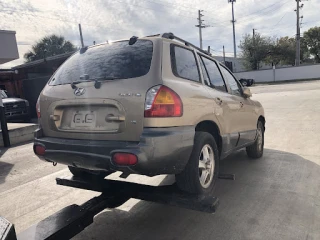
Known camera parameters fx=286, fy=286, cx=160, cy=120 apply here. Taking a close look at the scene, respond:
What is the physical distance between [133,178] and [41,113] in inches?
77.5

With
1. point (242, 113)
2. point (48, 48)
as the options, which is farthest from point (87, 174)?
point (48, 48)

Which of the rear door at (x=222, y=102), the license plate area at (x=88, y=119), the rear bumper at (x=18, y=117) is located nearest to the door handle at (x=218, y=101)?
the rear door at (x=222, y=102)

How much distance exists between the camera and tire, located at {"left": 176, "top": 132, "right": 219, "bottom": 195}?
291 cm

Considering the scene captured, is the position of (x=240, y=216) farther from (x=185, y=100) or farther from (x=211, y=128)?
(x=185, y=100)

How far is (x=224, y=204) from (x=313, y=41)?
202 feet

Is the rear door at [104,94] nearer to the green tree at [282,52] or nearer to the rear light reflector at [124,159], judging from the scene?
the rear light reflector at [124,159]

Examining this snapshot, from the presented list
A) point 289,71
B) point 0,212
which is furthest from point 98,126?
point 289,71

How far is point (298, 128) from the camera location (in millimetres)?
8008

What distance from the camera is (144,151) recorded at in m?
2.49

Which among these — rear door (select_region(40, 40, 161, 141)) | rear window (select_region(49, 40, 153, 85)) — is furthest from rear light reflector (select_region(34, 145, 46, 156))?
rear window (select_region(49, 40, 153, 85))

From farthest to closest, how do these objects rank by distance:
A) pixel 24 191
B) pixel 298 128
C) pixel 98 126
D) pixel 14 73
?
1. pixel 14 73
2. pixel 298 128
3. pixel 24 191
4. pixel 98 126

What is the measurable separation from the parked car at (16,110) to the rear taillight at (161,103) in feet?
37.4

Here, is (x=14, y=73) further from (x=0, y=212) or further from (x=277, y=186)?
(x=277, y=186)

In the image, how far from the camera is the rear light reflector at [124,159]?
2486 millimetres
